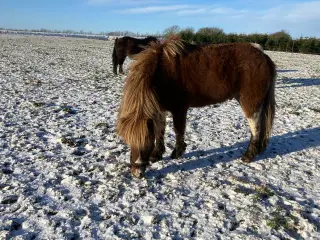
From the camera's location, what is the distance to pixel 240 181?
3.94 meters

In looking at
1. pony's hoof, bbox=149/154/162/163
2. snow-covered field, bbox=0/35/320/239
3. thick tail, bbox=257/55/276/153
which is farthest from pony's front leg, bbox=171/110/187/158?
thick tail, bbox=257/55/276/153

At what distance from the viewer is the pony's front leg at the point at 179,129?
4168mm

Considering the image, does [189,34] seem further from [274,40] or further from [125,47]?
[125,47]

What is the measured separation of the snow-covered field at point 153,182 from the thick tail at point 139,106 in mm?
745

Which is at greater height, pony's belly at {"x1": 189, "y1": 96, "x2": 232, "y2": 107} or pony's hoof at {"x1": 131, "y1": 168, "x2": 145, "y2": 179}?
pony's belly at {"x1": 189, "y1": 96, "x2": 232, "y2": 107}

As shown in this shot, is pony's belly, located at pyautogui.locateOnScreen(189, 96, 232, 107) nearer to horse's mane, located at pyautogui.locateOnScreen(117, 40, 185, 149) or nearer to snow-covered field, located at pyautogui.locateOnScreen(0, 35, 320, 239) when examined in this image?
horse's mane, located at pyautogui.locateOnScreen(117, 40, 185, 149)

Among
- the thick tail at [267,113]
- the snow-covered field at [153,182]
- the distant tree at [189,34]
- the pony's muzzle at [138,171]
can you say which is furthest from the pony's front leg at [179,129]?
the distant tree at [189,34]

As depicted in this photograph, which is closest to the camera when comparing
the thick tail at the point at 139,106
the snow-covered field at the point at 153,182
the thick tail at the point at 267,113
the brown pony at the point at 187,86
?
the snow-covered field at the point at 153,182

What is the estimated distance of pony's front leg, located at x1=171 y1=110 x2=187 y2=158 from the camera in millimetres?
4168

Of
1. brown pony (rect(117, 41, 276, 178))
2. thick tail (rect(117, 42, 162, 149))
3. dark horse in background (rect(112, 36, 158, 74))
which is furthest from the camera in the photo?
dark horse in background (rect(112, 36, 158, 74))

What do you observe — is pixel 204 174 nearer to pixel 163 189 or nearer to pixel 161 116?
pixel 163 189

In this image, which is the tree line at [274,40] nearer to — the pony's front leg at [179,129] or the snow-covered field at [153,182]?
the snow-covered field at [153,182]

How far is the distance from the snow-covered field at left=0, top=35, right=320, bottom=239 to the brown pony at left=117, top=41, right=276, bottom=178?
430mm

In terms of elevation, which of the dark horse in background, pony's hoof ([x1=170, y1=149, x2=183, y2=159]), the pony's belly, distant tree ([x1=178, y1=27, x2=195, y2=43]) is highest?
distant tree ([x1=178, y1=27, x2=195, y2=43])
